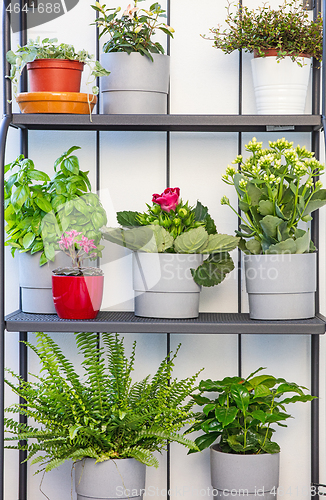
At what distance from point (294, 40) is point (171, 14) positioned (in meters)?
0.38

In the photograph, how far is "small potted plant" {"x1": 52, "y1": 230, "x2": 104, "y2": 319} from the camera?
1225 mm

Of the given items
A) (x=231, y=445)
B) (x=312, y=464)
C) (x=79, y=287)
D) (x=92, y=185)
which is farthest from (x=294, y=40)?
(x=312, y=464)

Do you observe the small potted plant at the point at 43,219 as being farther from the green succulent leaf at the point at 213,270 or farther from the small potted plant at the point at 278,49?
the small potted plant at the point at 278,49

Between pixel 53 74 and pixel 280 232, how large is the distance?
68cm

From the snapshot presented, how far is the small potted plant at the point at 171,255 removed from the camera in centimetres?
124

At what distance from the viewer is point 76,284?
122cm

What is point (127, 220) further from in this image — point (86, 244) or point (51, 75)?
point (51, 75)

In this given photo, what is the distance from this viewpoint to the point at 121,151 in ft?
4.84

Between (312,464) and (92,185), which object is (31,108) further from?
(312,464)

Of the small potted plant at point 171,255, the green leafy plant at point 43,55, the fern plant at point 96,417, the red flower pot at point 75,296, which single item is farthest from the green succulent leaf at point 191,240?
the green leafy plant at point 43,55

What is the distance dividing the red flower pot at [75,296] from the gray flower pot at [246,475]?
48 cm

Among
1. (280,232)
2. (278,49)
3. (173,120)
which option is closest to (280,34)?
(278,49)

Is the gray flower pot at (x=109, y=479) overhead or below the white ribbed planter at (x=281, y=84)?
below

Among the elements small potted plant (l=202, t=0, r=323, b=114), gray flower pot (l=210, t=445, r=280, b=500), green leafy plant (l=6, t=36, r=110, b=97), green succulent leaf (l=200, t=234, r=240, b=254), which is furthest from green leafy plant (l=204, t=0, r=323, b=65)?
gray flower pot (l=210, t=445, r=280, b=500)
